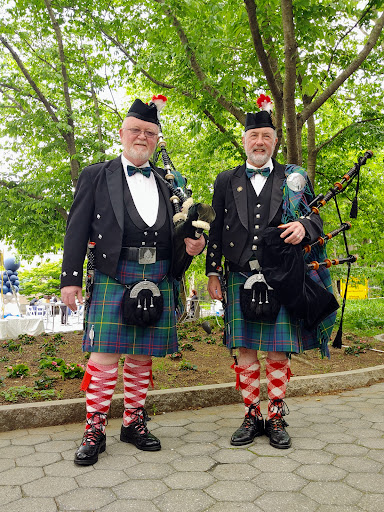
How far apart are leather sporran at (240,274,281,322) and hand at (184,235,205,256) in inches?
16.2

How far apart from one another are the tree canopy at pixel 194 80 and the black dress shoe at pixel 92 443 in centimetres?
341

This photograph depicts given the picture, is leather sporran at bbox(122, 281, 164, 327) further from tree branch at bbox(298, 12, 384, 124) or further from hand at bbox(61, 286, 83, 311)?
tree branch at bbox(298, 12, 384, 124)

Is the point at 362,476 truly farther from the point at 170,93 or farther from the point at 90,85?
the point at 90,85

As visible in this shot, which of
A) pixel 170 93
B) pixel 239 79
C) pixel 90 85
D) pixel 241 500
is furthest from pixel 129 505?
pixel 90 85

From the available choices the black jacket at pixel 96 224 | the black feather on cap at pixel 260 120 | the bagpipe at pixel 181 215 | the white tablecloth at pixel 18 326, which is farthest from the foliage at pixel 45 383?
the white tablecloth at pixel 18 326

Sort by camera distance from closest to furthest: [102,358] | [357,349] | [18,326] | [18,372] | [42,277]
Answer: [102,358] < [18,372] < [357,349] < [18,326] < [42,277]

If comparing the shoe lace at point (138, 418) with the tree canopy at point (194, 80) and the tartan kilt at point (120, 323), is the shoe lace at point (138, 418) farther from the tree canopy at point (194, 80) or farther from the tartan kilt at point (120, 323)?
the tree canopy at point (194, 80)

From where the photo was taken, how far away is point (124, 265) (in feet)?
9.43

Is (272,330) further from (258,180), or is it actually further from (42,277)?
(42,277)

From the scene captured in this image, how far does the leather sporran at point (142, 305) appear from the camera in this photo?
2.77m

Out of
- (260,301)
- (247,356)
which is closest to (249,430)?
(247,356)

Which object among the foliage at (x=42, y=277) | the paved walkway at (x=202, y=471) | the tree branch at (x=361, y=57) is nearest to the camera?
the paved walkway at (x=202, y=471)

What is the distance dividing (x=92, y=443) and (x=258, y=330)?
1.22m

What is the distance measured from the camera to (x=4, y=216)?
9.05m
